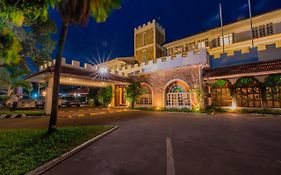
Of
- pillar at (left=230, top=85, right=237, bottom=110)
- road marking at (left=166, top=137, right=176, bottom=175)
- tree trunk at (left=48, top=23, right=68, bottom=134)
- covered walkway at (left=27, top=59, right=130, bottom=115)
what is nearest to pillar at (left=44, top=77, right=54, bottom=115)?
covered walkway at (left=27, top=59, right=130, bottom=115)

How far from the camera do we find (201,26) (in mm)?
52062

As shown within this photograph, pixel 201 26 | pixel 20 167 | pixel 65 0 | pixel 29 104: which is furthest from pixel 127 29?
pixel 20 167

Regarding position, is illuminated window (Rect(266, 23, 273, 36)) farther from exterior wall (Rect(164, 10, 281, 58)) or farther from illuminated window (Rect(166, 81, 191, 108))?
illuminated window (Rect(166, 81, 191, 108))

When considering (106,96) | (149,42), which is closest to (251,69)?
(106,96)

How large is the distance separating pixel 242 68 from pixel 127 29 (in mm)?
62524

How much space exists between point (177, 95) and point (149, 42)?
61.7ft

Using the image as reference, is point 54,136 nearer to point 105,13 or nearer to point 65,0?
point 105,13

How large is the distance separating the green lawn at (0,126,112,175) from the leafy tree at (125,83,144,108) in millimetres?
12889

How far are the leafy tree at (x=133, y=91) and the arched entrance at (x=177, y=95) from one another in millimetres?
3545

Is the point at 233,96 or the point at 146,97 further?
the point at 146,97

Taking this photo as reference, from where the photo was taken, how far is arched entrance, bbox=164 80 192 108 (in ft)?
53.2

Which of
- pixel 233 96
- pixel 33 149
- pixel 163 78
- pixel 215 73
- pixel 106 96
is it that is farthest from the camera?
pixel 106 96

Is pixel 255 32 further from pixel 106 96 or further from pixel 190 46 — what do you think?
pixel 106 96

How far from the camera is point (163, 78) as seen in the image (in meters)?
17.8
